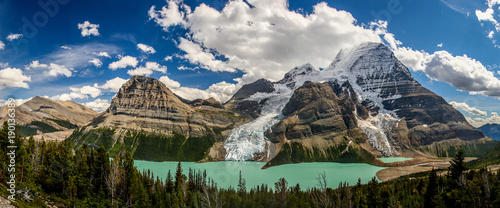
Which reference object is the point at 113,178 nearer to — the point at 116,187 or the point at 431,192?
the point at 116,187

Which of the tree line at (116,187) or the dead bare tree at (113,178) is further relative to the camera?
the dead bare tree at (113,178)

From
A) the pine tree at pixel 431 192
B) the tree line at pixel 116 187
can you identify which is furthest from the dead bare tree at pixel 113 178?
the pine tree at pixel 431 192

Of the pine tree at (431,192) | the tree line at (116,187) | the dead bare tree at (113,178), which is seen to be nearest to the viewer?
the tree line at (116,187)

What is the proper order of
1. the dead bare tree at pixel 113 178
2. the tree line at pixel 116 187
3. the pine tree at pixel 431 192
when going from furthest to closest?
1. the dead bare tree at pixel 113 178
2. the pine tree at pixel 431 192
3. the tree line at pixel 116 187

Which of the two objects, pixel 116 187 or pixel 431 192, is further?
pixel 116 187

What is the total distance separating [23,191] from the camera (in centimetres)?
3988

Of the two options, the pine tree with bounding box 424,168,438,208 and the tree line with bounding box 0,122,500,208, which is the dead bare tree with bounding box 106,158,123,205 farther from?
the pine tree with bounding box 424,168,438,208

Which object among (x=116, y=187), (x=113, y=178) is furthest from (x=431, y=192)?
(x=116, y=187)

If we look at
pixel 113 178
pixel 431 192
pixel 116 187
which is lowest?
pixel 431 192

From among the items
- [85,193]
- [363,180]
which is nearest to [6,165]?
[85,193]

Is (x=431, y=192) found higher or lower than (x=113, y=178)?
lower

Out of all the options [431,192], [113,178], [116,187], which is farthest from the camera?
[116,187]

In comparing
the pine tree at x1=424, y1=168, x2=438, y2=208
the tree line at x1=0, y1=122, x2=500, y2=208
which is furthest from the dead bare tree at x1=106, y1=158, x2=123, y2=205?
the pine tree at x1=424, y1=168, x2=438, y2=208

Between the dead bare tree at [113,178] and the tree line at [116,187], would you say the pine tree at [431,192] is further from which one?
the dead bare tree at [113,178]
